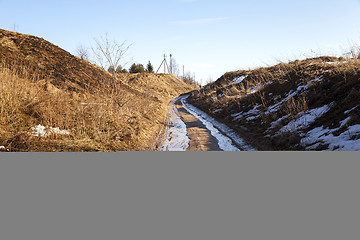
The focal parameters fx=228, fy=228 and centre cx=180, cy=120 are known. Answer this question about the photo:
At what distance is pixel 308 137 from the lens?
5676mm

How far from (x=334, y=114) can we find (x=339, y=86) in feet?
5.43

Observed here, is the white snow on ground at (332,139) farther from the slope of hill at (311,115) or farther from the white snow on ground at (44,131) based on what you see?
the white snow on ground at (44,131)

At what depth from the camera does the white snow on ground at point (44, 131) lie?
17.3 feet

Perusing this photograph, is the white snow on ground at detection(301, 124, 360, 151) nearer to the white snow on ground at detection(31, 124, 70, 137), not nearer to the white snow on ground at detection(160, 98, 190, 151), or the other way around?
the white snow on ground at detection(160, 98, 190, 151)

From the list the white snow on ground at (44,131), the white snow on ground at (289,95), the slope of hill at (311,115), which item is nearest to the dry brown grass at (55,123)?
the white snow on ground at (44,131)

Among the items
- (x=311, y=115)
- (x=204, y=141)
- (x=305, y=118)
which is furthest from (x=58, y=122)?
(x=311, y=115)

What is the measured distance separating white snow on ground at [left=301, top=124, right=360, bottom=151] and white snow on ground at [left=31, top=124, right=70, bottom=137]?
A: 5.91m

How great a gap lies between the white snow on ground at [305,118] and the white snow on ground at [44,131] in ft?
19.7

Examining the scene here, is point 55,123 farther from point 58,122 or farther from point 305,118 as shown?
point 305,118

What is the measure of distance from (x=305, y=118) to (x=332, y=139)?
74.7 inches

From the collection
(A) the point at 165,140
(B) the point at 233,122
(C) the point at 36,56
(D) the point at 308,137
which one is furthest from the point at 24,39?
(D) the point at 308,137

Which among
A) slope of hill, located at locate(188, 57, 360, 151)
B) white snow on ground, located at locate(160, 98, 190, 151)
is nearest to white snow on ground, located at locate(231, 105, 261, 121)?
slope of hill, located at locate(188, 57, 360, 151)

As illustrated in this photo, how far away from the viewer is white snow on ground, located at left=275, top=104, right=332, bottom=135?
20.8 ft

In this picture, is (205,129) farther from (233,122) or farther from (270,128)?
(270,128)
